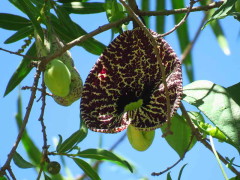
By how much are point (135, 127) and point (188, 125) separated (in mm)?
185

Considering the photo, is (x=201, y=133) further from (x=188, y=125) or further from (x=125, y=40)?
(x=125, y=40)

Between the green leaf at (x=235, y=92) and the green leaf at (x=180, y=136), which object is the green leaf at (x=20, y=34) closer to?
the green leaf at (x=180, y=136)

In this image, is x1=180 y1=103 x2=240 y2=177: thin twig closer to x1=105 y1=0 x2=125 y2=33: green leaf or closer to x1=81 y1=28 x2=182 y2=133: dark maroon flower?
x1=81 y1=28 x2=182 y2=133: dark maroon flower

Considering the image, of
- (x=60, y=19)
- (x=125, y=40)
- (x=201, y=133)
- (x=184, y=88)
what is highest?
(x=60, y=19)

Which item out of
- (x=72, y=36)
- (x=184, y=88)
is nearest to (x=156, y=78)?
(x=184, y=88)

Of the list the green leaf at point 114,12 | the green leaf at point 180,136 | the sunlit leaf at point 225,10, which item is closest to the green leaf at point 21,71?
the green leaf at point 114,12

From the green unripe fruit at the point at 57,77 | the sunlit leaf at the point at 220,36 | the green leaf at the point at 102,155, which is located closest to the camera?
the green unripe fruit at the point at 57,77

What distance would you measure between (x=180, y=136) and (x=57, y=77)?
1.46ft

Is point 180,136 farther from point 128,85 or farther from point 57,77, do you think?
point 57,77

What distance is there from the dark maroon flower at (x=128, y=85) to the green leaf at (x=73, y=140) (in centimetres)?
9

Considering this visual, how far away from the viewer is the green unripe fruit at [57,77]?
1.44m

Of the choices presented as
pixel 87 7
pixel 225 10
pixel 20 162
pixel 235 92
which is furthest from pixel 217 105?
pixel 87 7

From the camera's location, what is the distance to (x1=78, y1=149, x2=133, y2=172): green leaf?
154 cm

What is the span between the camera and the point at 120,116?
1593 millimetres
